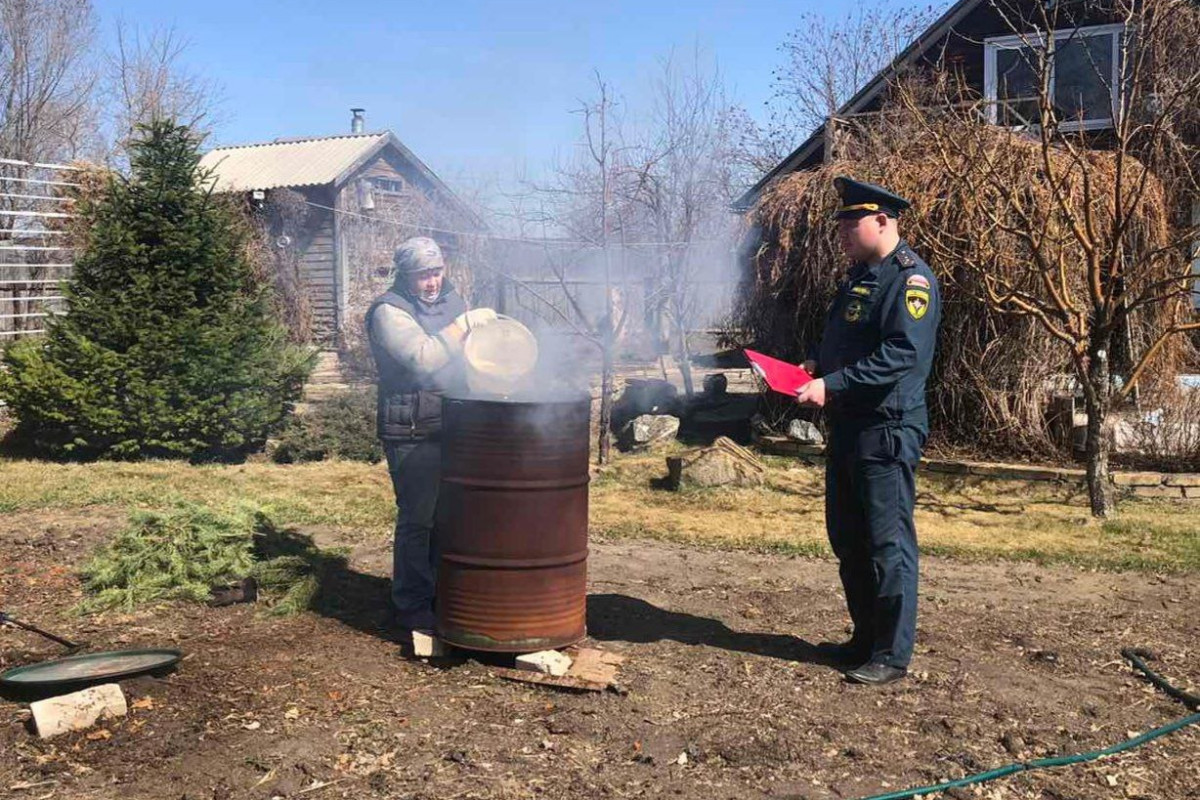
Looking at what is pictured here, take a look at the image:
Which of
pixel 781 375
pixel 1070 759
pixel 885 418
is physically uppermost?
pixel 781 375

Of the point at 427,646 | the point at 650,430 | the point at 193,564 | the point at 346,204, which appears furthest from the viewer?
the point at 346,204

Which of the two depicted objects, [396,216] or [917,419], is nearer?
[917,419]

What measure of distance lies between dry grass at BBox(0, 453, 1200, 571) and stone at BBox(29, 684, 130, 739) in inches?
110

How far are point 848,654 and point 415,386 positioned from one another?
7.16 ft

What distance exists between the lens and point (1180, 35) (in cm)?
1169

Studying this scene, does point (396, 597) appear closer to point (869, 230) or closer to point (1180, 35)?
point (869, 230)

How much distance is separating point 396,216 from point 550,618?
62.2ft

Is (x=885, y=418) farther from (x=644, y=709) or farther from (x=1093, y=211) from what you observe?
(x=1093, y=211)

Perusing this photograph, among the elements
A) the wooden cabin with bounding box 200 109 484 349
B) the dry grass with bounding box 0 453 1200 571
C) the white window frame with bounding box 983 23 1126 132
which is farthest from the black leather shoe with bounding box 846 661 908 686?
the wooden cabin with bounding box 200 109 484 349

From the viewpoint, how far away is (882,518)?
390cm

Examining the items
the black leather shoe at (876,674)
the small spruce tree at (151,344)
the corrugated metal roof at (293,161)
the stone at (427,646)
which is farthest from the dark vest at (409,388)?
the corrugated metal roof at (293,161)

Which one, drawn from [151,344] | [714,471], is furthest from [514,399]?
[151,344]

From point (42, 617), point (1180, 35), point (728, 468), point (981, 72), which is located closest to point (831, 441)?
point (42, 617)

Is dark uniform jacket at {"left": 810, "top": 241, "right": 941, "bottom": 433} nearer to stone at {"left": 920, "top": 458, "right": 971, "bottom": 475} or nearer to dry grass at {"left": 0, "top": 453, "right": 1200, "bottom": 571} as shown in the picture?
dry grass at {"left": 0, "top": 453, "right": 1200, "bottom": 571}
